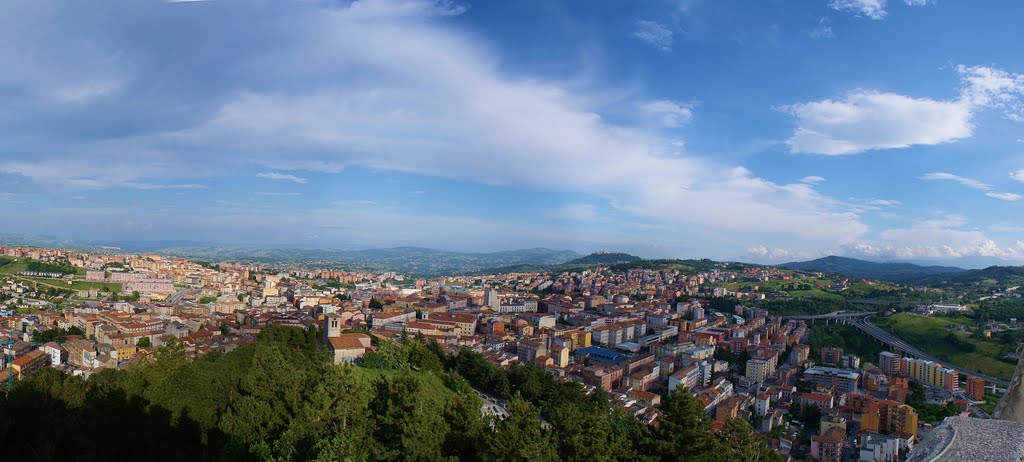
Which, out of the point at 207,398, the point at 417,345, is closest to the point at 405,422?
the point at 207,398

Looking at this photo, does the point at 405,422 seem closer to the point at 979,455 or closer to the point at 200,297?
the point at 979,455

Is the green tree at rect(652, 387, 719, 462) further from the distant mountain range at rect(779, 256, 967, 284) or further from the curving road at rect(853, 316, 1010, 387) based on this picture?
the distant mountain range at rect(779, 256, 967, 284)

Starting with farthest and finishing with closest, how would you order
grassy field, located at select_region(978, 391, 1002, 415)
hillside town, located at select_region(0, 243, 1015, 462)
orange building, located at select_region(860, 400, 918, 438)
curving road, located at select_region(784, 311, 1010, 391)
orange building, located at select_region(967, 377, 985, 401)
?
curving road, located at select_region(784, 311, 1010, 391), orange building, located at select_region(967, 377, 985, 401), grassy field, located at select_region(978, 391, 1002, 415), hillside town, located at select_region(0, 243, 1015, 462), orange building, located at select_region(860, 400, 918, 438)

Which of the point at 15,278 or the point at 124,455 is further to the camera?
the point at 15,278

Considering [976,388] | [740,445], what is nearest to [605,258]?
[976,388]

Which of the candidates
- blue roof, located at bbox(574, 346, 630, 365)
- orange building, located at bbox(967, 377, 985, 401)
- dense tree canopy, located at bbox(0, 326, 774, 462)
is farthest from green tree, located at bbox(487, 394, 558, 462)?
orange building, located at bbox(967, 377, 985, 401)

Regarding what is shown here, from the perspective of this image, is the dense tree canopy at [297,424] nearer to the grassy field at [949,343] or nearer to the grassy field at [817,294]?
the grassy field at [949,343]

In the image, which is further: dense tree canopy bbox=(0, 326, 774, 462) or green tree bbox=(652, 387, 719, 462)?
green tree bbox=(652, 387, 719, 462)

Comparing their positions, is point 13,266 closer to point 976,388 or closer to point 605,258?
point 976,388
